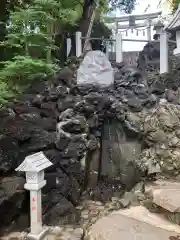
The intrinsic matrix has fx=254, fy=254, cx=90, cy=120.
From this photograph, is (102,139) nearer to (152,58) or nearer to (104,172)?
(104,172)

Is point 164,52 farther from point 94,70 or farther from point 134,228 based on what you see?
point 134,228

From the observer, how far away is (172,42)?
10969 mm

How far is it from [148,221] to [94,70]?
5928mm

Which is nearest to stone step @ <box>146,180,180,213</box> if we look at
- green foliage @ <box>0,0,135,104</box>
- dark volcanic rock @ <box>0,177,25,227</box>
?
dark volcanic rock @ <box>0,177,25,227</box>

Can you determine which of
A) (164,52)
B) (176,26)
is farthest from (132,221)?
(164,52)

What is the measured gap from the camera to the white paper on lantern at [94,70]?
9.52m

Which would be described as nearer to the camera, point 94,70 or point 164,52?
point 94,70

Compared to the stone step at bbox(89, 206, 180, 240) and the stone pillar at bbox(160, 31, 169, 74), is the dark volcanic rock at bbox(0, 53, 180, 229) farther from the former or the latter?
the stone step at bbox(89, 206, 180, 240)

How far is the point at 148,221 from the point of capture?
17.2ft

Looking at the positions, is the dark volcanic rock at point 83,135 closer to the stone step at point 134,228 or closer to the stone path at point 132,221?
the stone path at point 132,221

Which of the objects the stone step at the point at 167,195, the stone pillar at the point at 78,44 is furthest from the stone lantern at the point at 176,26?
the stone pillar at the point at 78,44

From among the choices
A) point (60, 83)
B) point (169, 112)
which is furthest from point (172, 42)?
point (60, 83)

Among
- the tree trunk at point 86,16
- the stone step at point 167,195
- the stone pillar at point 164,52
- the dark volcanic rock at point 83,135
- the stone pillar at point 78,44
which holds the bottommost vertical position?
the stone step at point 167,195

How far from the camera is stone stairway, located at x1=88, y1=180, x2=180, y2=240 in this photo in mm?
4559
